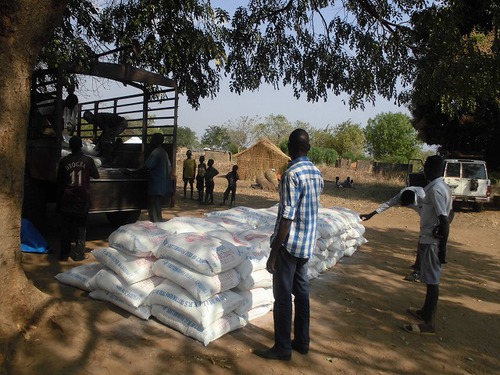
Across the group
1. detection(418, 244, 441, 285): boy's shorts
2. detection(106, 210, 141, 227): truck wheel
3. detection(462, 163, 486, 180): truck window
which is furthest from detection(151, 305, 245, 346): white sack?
detection(462, 163, 486, 180): truck window

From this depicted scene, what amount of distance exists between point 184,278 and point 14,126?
1751 mm

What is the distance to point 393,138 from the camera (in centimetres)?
4947

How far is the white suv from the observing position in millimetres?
13359

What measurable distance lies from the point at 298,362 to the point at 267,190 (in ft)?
50.4

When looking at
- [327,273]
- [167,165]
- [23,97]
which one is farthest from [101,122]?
[327,273]

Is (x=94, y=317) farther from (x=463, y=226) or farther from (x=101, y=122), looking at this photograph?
(x=463, y=226)

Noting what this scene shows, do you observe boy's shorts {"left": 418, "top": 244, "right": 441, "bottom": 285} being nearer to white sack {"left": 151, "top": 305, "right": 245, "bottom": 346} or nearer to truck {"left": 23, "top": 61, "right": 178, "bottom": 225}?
white sack {"left": 151, "top": 305, "right": 245, "bottom": 346}

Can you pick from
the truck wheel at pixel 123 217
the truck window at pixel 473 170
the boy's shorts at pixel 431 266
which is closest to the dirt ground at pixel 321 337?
the boy's shorts at pixel 431 266

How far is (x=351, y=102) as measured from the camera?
8.30 metres

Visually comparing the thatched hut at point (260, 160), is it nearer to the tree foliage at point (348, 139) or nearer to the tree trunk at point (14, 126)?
the tree trunk at point (14, 126)

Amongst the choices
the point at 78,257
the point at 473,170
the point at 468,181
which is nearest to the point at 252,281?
the point at 78,257

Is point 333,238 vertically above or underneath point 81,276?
above

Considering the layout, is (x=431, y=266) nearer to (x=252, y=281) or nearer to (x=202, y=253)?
(x=252, y=281)

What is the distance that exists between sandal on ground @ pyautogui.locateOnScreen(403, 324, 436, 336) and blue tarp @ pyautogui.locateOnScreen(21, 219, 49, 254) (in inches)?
176
